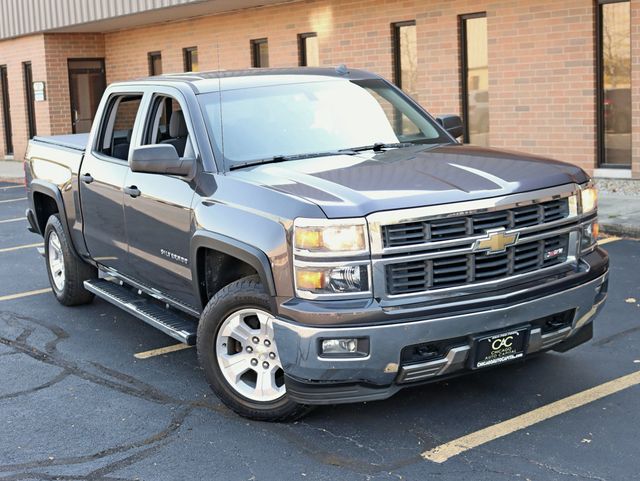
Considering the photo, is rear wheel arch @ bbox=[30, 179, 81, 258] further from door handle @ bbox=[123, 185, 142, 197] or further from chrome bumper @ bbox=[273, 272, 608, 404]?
chrome bumper @ bbox=[273, 272, 608, 404]

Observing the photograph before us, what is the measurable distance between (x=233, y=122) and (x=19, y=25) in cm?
2032

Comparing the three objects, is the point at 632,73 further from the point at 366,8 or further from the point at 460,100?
the point at 366,8

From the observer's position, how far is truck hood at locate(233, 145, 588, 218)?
4.85 m

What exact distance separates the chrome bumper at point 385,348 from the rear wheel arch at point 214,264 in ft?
1.89

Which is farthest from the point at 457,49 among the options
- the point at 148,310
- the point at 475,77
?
the point at 148,310

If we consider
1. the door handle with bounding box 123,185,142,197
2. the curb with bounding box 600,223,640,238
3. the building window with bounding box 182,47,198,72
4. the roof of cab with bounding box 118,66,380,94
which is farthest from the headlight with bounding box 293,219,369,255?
the building window with bounding box 182,47,198,72

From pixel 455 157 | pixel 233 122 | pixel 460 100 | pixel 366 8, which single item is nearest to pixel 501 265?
pixel 455 157

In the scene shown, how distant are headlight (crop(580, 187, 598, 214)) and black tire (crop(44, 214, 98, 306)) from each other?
13.9ft

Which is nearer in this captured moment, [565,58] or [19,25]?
[565,58]

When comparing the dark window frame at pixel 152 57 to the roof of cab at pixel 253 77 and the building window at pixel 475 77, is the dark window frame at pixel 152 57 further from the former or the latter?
the roof of cab at pixel 253 77

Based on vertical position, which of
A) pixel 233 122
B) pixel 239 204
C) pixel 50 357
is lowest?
pixel 50 357

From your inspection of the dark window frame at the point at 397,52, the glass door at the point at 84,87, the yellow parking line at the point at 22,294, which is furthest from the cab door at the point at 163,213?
the glass door at the point at 84,87

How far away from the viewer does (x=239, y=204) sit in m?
5.33

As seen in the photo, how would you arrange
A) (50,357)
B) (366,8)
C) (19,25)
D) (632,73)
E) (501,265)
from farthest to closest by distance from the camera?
1. (19,25)
2. (366,8)
3. (632,73)
4. (50,357)
5. (501,265)
